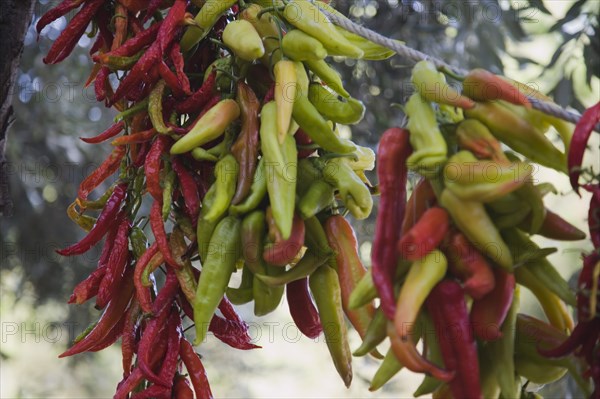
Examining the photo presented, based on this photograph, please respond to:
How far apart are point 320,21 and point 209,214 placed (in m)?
0.35

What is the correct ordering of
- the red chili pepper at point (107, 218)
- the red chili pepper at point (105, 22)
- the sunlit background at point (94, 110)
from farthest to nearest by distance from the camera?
1. the sunlit background at point (94, 110)
2. the red chili pepper at point (105, 22)
3. the red chili pepper at point (107, 218)

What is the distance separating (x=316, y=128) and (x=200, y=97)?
0.23 metres

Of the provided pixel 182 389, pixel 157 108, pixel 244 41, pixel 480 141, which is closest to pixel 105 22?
pixel 157 108

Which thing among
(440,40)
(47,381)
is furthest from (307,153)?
(47,381)

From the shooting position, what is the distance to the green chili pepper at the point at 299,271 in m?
1.14

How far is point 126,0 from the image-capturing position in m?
1.38

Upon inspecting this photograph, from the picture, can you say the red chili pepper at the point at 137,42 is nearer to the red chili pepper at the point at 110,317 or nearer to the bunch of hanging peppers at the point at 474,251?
the red chili pepper at the point at 110,317

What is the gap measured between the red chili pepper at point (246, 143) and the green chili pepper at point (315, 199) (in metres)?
0.10

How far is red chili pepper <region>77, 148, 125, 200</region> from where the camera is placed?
1397mm

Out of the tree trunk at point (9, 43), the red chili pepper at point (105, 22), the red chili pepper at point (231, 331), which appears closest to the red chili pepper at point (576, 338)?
the red chili pepper at point (231, 331)

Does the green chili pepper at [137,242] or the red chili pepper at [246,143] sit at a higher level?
the red chili pepper at [246,143]

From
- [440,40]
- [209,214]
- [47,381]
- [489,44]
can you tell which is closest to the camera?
[209,214]

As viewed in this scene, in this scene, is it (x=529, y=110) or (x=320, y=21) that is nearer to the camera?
(x=529, y=110)

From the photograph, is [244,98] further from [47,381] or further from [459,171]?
[47,381]
